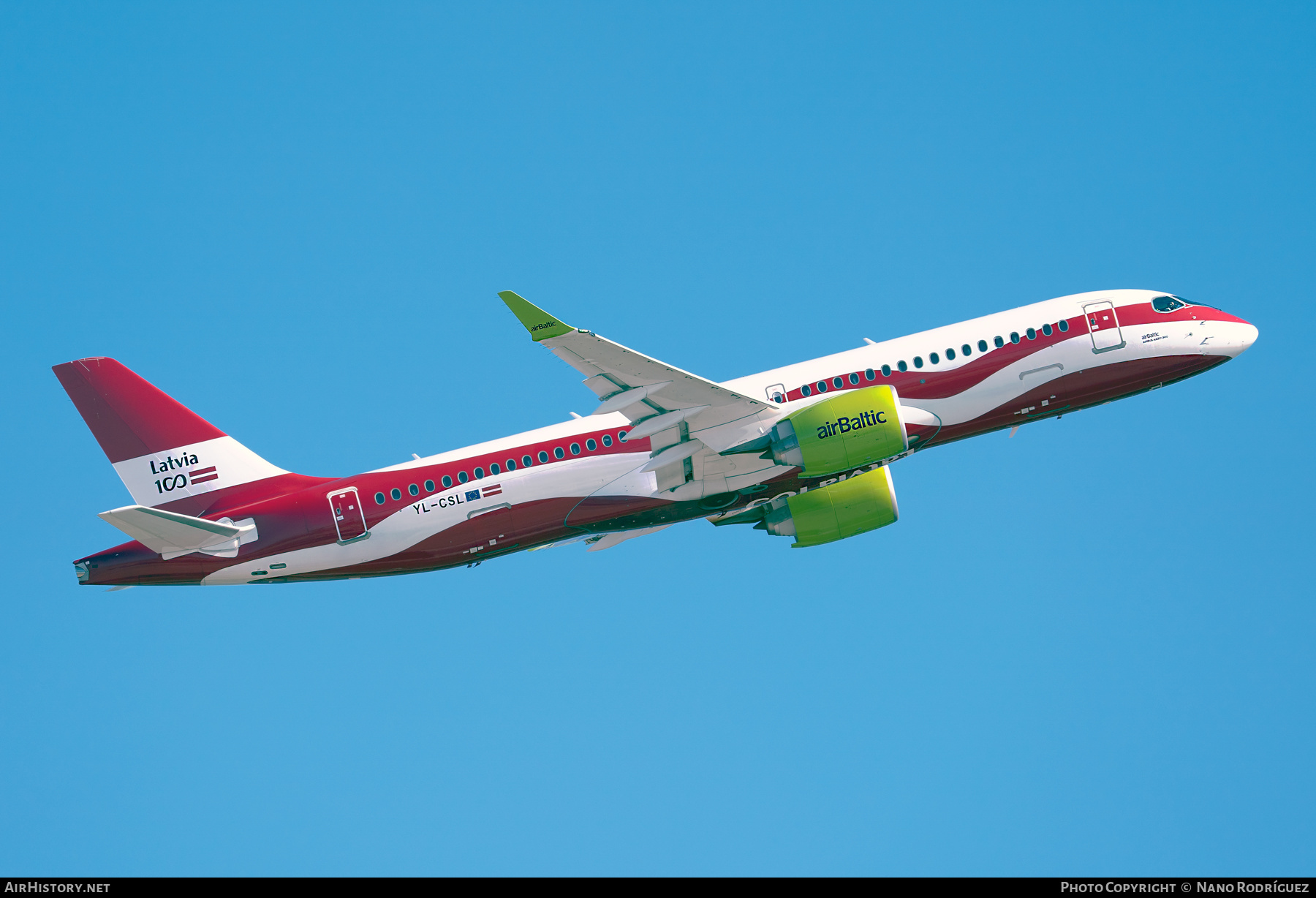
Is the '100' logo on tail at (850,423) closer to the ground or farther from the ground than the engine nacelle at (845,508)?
farther from the ground

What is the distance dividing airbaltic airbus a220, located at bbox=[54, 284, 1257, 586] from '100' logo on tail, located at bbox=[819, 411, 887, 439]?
0.05 metres

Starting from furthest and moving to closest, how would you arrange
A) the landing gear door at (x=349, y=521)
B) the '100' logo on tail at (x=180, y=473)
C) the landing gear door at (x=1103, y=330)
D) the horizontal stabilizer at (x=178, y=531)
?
the '100' logo on tail at (x=180, y=473)
the landing gear door at (x=1103, y=330)
the landing gear door at (x=349, y=521)
the horizontal stabilizer at (x=178, y=531)

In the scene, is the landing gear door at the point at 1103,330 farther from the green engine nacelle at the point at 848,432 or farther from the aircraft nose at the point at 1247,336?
the green engine nacelle at the point at 848,432

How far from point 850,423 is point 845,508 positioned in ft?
19.5

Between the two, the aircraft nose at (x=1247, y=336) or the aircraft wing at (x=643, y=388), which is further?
the aircraft nose at (x=1247, y=336)

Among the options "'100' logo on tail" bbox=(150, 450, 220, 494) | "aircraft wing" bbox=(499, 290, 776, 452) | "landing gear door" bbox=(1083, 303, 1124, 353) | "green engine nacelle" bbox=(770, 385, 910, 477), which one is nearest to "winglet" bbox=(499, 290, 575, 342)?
"aircraft wing" bbox=(499, 290, 776, 452)

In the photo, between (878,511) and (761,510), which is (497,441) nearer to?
(761,510)

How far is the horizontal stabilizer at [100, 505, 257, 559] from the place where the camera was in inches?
1484

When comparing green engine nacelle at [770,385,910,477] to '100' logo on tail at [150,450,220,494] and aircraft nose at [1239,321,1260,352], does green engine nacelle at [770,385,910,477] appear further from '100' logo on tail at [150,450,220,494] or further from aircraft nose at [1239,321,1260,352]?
'100' logo on tail at [150,450,220,494]

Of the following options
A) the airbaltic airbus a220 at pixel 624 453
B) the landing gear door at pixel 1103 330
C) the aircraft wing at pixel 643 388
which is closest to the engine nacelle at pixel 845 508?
the airbaltic airbus a220 at pixel 624 453

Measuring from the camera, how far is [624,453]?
40.6 metres

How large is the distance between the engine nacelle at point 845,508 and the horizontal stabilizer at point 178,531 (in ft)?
60.7

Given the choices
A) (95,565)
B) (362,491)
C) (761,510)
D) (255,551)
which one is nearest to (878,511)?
(761,510)

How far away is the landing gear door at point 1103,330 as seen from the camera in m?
41.6
